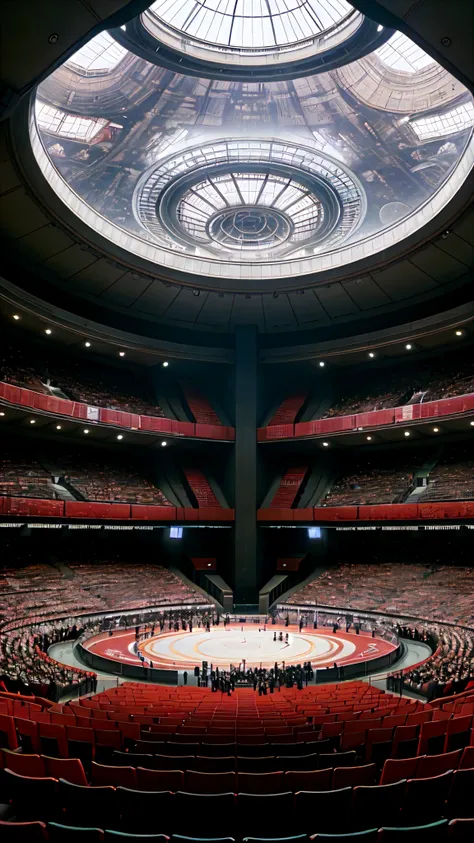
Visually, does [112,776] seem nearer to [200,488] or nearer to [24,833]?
[24,833]

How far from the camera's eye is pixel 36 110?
2370 centimetres

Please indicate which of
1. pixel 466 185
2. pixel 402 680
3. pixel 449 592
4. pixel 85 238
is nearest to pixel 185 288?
pixel 85 238

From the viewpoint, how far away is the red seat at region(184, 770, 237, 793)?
21.4 ft

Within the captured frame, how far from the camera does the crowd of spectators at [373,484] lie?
37.5 m

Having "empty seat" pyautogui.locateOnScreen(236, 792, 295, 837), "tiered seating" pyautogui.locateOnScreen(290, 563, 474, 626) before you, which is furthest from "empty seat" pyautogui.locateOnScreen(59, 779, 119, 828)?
"tiered seating" pyautogui.locateOnScreen(290, 563, 474, 626)

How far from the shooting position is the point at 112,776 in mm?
6812

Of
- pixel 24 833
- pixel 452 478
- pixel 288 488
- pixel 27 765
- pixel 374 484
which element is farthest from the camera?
pixel 288 488

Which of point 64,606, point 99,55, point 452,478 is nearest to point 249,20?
point 99,55

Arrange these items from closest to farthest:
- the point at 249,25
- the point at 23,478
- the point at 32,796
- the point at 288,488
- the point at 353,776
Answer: the point at 32,796 → the point at 353,776 → the point at 249,25 → the point at 23,478 → the point at 288,488

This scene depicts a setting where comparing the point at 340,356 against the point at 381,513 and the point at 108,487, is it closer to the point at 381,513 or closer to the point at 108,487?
the point at 381,513

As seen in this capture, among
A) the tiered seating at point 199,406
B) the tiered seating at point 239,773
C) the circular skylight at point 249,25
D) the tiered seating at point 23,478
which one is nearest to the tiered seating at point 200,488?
the tiered seating at point 199,406

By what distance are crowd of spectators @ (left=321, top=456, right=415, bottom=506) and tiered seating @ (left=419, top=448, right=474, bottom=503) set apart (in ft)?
5.53

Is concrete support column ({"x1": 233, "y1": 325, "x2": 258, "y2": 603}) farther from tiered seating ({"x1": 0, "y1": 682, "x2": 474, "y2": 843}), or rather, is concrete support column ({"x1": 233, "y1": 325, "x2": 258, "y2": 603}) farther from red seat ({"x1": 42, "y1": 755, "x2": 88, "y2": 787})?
red seat ({"x1": 42, "y1": 755, "x2": 88, "y2": 787})

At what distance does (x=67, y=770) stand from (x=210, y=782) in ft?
6.28
